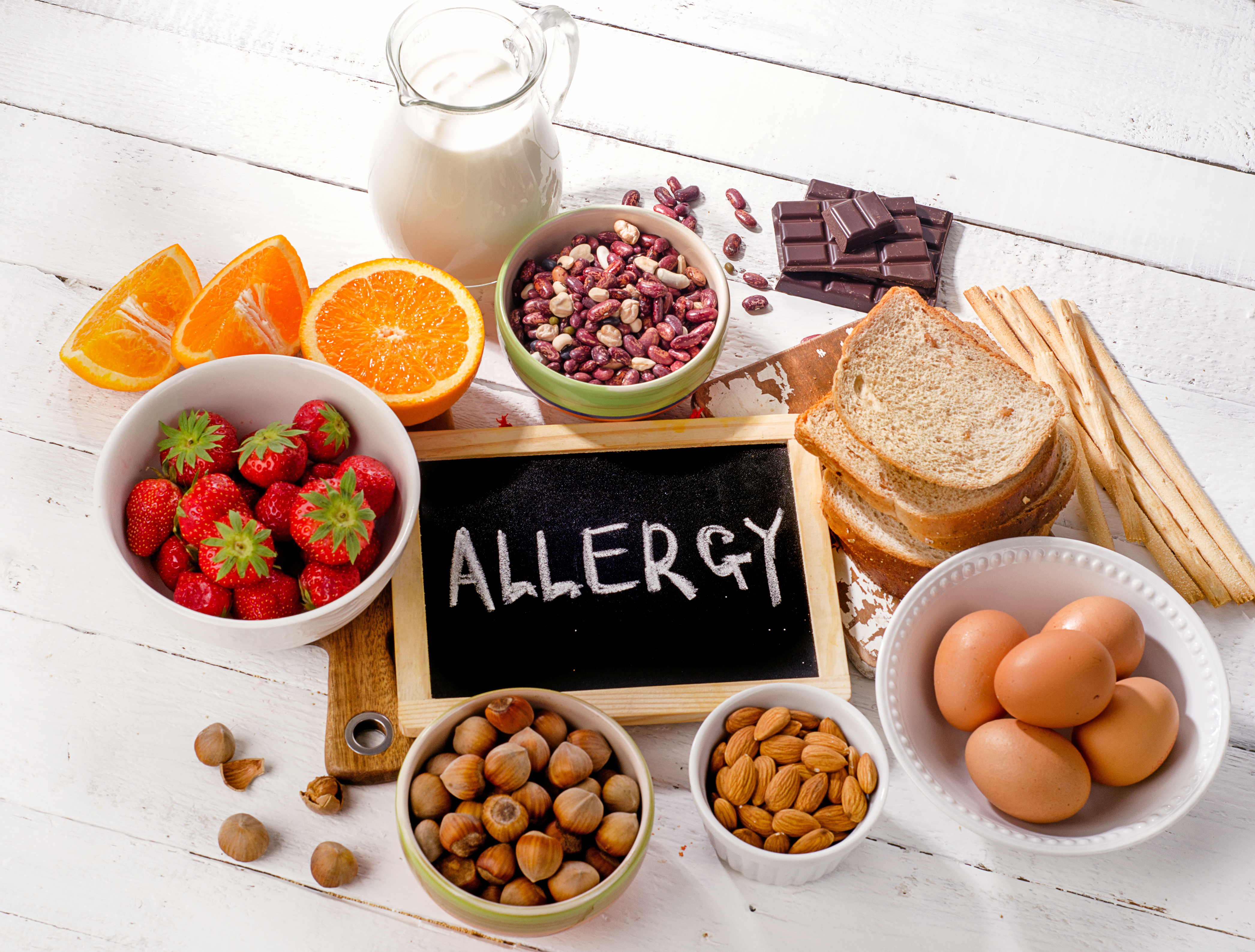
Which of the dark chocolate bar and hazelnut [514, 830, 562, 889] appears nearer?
hazelnut [514, 830, 562, 889]

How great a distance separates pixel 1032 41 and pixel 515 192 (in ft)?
3.63

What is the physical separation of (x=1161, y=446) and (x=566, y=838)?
1.10m

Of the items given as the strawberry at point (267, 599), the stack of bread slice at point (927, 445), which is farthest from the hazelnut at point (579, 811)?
the stack of bread slice at point (927, 445)

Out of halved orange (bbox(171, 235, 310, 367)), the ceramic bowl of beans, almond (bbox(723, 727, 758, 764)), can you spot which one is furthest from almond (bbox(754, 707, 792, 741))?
halved orange (bbox(171, 235, 310, 367))

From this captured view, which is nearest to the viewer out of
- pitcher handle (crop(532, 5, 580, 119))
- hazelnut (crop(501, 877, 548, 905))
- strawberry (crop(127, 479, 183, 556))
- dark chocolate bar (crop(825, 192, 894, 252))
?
hazelnut (crop(501, 877, 548, 905))

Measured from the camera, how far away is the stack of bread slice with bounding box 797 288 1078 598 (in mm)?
1391

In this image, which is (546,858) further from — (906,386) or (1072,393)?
(1072,393)

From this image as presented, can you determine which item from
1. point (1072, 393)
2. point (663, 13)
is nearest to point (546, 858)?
point (1072, 393)

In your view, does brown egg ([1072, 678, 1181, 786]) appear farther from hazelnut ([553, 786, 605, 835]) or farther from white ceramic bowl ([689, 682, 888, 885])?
hazelnut ([553, 786, 605, 835])

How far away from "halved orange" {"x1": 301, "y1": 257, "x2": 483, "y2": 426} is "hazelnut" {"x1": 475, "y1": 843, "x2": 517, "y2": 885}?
0.61 meters

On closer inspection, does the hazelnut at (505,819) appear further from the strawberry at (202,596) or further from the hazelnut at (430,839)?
the strawberry at (202,596)

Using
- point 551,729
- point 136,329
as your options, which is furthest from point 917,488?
point 136,329

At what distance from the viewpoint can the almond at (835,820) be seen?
4.09 feet

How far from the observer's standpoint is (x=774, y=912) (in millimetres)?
1339
